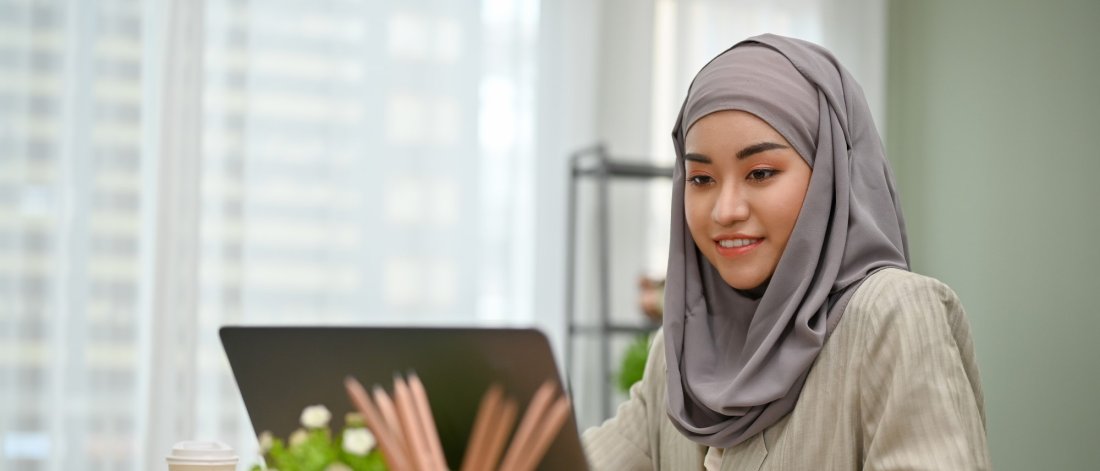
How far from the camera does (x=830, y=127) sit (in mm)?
1360

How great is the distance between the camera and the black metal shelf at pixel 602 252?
348cm

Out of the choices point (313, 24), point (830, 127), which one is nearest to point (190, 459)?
point (830, 127)

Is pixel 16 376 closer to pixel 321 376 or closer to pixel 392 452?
pixel 321 376

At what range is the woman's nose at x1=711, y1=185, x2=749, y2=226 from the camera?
1.34 metres

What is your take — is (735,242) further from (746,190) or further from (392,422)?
(392,422)

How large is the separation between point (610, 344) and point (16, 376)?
1904mm

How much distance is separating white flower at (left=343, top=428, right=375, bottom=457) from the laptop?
0.11m

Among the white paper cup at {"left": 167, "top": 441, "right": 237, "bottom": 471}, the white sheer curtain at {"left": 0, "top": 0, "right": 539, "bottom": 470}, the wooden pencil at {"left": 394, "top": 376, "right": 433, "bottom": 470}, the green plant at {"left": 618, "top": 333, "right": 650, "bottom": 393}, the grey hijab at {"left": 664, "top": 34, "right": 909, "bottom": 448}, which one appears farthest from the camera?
the green plant at {"left": 618, "top": 333, "right": 650, "bottom": 393}

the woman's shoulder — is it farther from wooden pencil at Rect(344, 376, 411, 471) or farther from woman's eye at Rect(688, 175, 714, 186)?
wooden pencil at Rect(344, 376, 411, 471)

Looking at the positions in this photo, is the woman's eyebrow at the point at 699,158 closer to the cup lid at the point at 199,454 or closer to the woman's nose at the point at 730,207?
the woman's nose at the point at 730,207

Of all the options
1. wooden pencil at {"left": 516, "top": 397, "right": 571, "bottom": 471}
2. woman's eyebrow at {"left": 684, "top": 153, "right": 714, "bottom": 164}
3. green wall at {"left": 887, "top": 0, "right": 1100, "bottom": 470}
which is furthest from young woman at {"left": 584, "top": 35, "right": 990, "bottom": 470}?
green wall at {"left": 887, "top": 0, "right": 1100, "bottom": 470}

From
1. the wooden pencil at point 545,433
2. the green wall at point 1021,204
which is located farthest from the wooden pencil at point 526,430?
the green wall at point 1021,204

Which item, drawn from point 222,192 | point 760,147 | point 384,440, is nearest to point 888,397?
point 760,147

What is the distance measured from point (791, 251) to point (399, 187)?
2.22 meters
